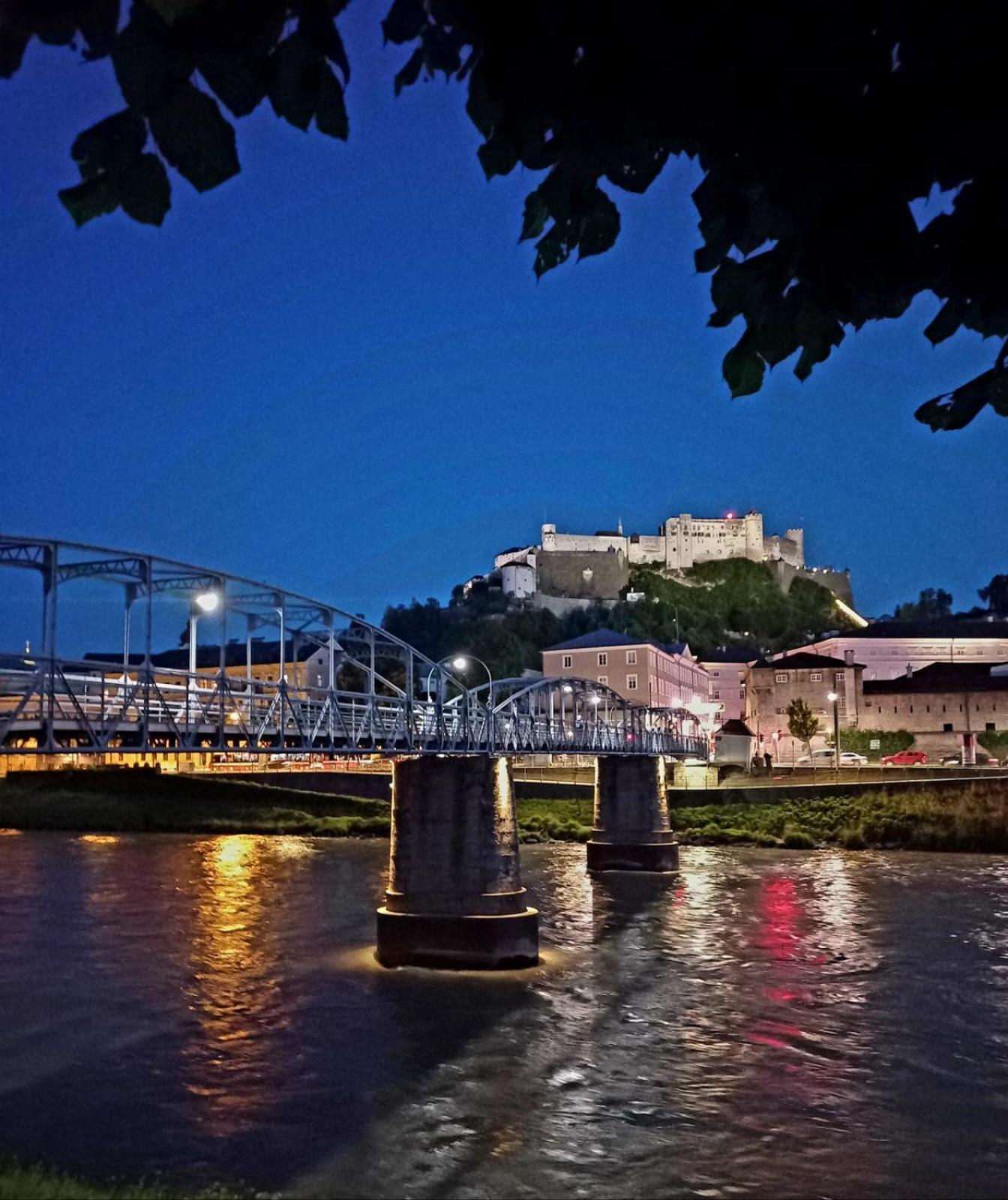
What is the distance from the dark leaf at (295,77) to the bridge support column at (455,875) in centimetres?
2076

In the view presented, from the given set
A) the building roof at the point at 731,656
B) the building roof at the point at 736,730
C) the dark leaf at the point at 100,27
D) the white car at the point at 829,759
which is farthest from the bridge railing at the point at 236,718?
the building roof at the point at 731,656

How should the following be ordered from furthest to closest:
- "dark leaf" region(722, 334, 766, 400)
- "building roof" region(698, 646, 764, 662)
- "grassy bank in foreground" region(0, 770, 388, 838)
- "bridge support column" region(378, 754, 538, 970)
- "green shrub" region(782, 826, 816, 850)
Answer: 1. "building roof" region(698, 646, 764, 662)
2. "grassy bank in foreground" region(0, 770, 388, 838)
3. "green shrub" region(782, 826, 816, 850)
4. "bridge support column" region(378, 754, 538, 970)
5. "dark leaf" region(722, 334, 766, 400)

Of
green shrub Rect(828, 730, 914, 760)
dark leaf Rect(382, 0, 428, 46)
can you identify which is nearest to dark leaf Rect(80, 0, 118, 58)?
dark leaf Rect(382, 0, 428, 46)

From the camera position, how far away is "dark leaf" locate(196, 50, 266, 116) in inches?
105

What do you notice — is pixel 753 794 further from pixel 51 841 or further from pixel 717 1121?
pixel 717 1121

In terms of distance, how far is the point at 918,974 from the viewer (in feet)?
70.6

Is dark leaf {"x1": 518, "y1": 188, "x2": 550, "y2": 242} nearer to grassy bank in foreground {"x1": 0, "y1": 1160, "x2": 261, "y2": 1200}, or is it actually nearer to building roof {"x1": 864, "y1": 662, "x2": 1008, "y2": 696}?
grassy bank in foreground {"x1": 0, "y1": 1160, "x2": 261, "y2": 1200}

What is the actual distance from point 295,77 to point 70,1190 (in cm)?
878

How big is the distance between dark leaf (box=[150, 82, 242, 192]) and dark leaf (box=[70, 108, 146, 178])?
95mm

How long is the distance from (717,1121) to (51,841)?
41827mm

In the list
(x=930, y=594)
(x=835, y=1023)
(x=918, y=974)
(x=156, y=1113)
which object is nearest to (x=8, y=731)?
(x=156, y=1113)

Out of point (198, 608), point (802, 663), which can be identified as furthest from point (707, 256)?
point (802, 663)

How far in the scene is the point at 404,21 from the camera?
304 centimetres

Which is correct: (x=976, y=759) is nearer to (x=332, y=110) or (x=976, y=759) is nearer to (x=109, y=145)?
(x=332, y=110)
